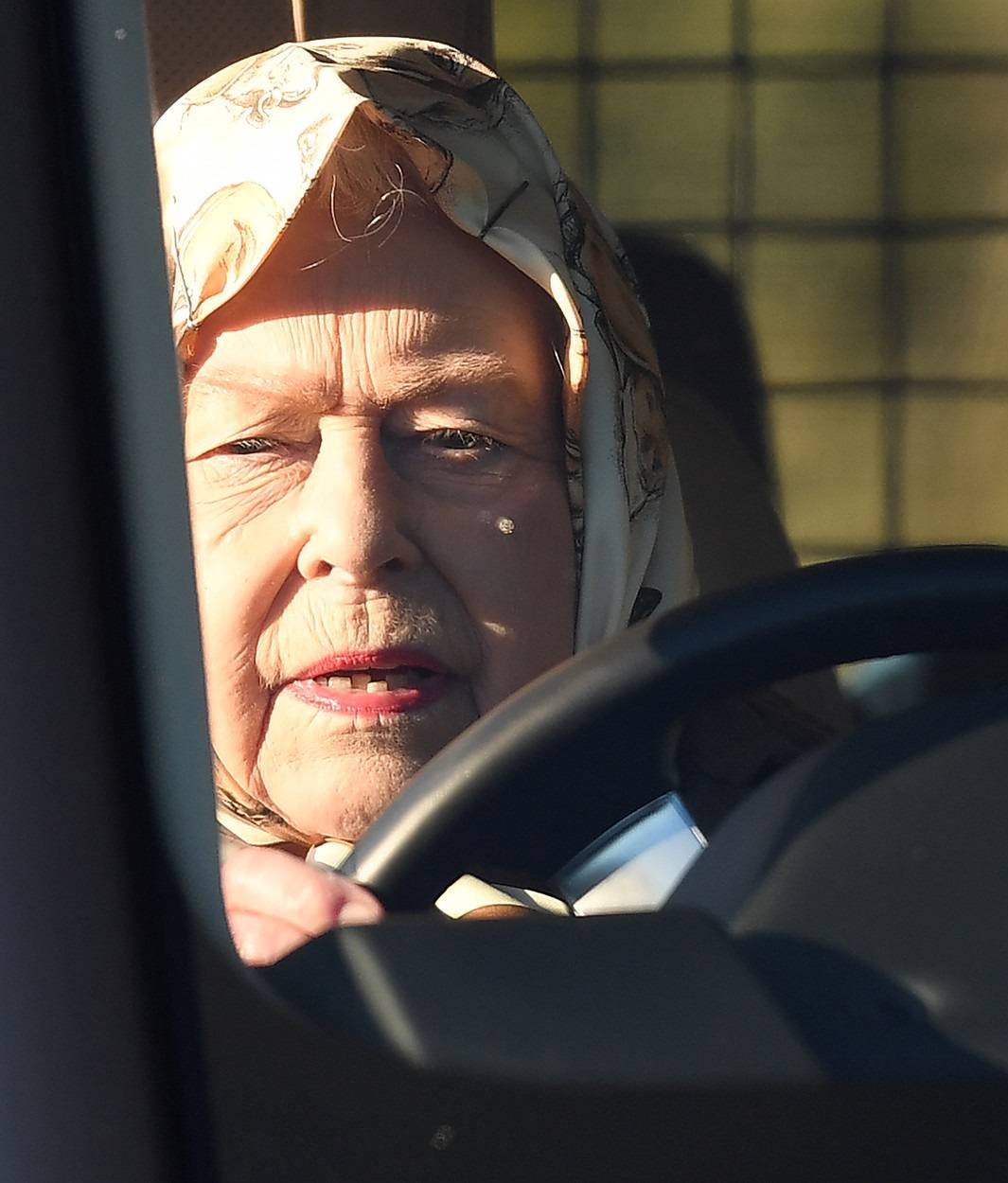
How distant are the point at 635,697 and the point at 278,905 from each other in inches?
9.5

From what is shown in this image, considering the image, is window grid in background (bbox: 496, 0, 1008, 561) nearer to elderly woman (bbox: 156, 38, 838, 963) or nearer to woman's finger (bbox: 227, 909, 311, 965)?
elderly woman (bbox: 156, 38, 838, 963)

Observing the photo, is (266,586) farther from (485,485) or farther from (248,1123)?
(248,1123)

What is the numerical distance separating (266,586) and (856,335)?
0.45 m

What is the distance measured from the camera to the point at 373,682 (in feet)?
4.20

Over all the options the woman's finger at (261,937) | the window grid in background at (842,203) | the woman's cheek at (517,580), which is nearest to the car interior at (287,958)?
the woman's finger at (261,937)

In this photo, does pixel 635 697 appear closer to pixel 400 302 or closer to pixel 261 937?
pixel 261 937

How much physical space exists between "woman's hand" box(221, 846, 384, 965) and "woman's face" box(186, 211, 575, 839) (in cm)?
19

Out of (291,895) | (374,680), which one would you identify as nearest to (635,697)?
(291,895)

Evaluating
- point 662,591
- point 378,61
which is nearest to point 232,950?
point 662,591

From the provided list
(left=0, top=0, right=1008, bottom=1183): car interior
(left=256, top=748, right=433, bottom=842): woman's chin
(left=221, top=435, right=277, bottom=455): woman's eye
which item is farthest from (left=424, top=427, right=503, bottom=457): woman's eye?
(left=0, top=0, right=1008, bottom=1183): car interior

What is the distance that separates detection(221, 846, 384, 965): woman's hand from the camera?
→ 3.02ft

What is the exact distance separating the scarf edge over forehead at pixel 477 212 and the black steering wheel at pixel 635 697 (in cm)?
12

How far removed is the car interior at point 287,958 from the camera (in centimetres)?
85

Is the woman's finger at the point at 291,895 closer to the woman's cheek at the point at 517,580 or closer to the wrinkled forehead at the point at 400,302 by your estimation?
the woman's cheek at the point at 517,580
